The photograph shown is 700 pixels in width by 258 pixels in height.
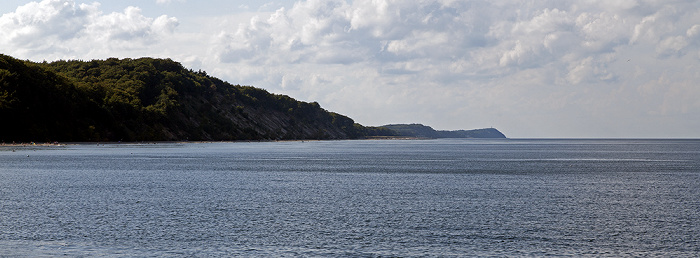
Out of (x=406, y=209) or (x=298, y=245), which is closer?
(x=298, y=245)

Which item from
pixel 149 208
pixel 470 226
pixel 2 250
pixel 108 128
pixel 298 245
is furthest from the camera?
pixel 108 128

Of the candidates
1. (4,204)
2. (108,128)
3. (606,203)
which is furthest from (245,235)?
(108,128)

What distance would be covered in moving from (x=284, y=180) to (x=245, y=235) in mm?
32643

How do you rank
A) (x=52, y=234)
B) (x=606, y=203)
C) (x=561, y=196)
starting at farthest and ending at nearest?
(x=561, y=196) < (x=606, y=203) < (x=52, y=234)

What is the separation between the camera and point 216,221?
31.1 metres

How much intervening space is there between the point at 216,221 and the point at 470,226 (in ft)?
41.4

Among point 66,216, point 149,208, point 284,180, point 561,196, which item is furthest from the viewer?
point 284,180

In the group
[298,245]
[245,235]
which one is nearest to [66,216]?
[245,235]

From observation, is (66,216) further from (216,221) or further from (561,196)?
(561,196)

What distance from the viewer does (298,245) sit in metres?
24.7

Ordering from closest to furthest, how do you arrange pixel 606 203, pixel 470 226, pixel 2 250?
pixel 2 250 → pixel 470 226 → pixel 606 203

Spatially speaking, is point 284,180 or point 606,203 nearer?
point 606,203

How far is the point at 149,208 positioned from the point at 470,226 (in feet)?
60.6

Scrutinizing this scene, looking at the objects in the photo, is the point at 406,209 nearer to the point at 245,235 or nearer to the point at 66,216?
the point at 245,235
